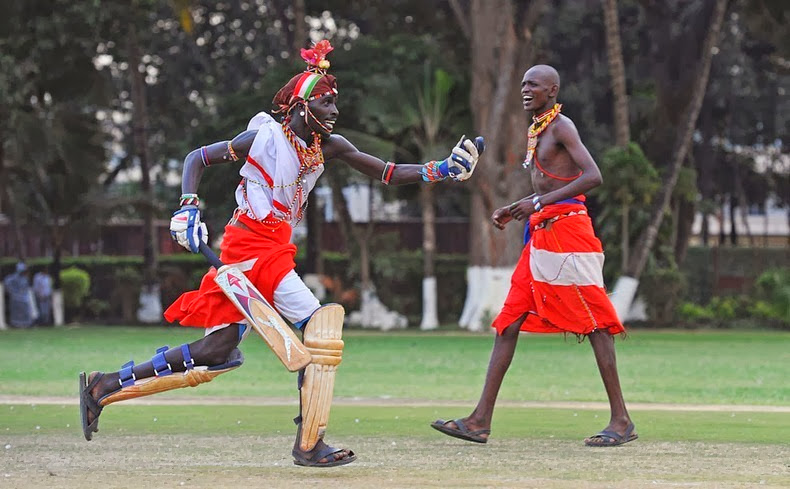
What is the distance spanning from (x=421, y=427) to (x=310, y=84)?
296 cm

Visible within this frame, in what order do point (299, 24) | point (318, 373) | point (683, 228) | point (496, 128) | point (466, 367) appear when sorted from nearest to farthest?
point (318, 373) < point (466, 367) < point (496, 128) < point (299, 24) < point (683, 228)

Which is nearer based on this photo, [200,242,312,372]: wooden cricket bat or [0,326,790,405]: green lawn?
[200,242,312,372]: wooden cricket bat

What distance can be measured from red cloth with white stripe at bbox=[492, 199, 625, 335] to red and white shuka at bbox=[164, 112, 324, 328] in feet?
5.74

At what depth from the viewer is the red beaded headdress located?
7.75m

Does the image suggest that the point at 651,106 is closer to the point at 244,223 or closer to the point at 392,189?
the point at 392,189

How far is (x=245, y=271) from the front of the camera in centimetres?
763

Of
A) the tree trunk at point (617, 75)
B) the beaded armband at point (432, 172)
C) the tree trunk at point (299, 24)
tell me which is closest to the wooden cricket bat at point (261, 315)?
the beaded armband at point (432, 172)

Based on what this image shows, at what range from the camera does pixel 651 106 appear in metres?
32.8

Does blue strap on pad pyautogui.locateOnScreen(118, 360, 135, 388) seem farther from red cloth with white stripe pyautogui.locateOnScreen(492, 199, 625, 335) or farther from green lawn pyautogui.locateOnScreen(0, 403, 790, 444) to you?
red cloth with white stripe pyautogui.locateOnScreen(492, 199, 625, 335)

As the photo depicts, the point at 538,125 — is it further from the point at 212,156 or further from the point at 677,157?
the point at 677,157

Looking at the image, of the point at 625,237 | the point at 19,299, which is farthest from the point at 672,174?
the point at 19,299

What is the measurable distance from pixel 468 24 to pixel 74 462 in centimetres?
2117

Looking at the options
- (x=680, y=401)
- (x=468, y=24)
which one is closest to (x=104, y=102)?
(x=468, y=24)

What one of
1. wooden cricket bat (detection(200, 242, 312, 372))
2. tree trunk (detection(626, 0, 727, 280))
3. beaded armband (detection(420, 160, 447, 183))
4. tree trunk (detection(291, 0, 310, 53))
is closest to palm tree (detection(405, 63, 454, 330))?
tree trunk (detection(291, 0, 310, 53))
